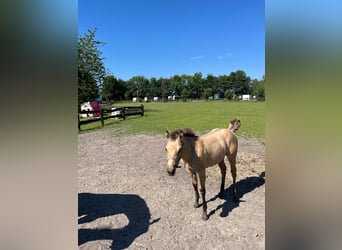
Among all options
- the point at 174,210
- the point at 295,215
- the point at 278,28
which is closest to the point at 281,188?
the point at 295,215

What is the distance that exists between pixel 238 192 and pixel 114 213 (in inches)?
87.3

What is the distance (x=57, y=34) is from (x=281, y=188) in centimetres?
92

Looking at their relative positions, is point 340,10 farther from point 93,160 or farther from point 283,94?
point 93,160

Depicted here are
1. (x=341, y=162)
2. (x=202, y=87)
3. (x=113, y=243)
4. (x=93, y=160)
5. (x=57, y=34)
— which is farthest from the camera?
(x=202, y=87)

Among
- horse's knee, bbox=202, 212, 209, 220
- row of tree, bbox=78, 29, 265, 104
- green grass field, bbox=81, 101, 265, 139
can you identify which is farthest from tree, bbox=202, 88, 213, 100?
horse's knee, bbox=202, 212, 209, 220

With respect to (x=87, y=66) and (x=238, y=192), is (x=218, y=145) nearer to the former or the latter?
(x=238, y=192)

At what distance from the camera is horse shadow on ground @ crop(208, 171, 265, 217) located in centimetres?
359

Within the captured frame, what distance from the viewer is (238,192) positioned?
166 inches

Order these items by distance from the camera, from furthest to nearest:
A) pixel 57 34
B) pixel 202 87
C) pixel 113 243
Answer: pixel 202 87 < pixel 113 243 < pixel 57 34

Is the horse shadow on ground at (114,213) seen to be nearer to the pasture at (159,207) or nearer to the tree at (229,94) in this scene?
the pasture at (159,207)

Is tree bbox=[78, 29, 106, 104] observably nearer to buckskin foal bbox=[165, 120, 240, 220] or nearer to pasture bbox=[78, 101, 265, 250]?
pasture bbox=[78, 101, 265, 250]

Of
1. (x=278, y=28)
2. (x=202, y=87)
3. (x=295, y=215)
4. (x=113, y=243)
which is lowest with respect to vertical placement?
(x=113, y=243)

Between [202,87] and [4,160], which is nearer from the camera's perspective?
[4,160]

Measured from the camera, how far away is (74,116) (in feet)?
2.79
